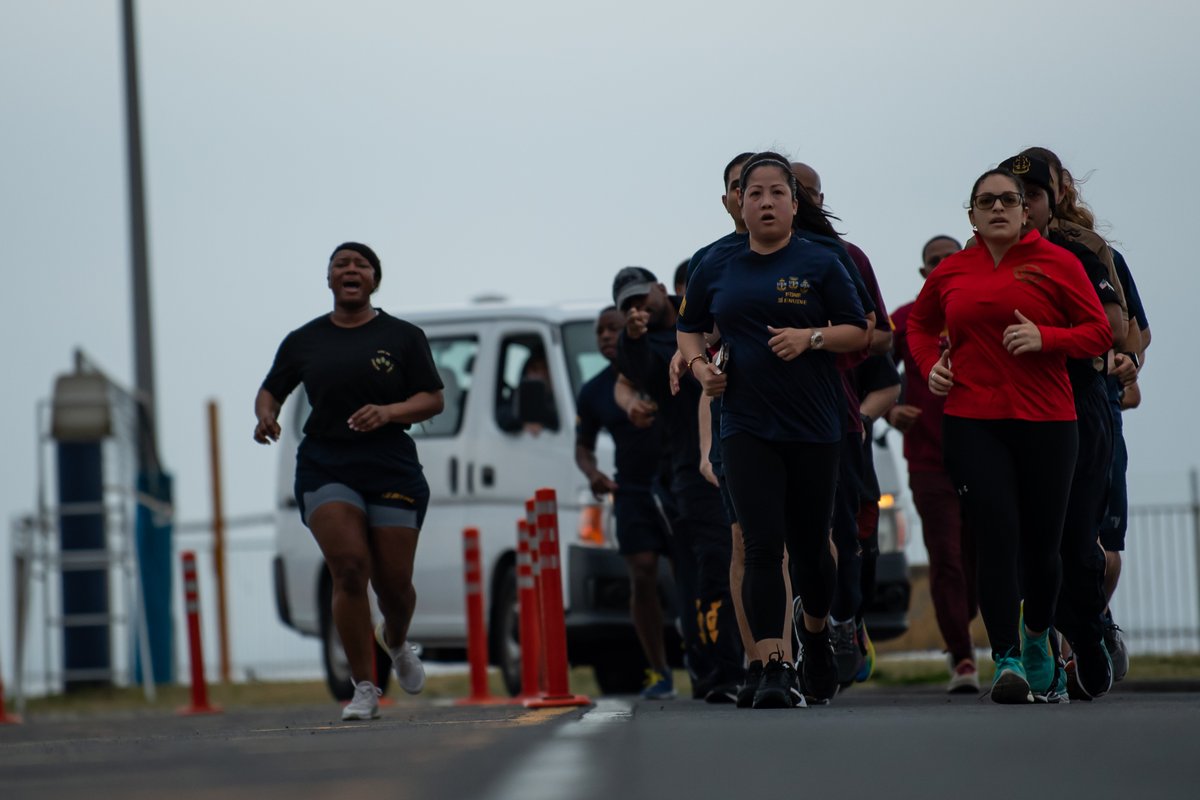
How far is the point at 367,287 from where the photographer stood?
408 inches

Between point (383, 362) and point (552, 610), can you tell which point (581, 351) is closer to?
point (552, 610)

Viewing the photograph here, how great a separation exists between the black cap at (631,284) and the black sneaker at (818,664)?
2.53 metres

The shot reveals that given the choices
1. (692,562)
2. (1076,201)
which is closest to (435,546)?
(692,562)

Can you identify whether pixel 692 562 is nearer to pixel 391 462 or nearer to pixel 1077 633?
pixel 391 462

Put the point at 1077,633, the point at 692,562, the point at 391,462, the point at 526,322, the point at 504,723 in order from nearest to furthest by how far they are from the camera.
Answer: the point at 504,723 → the point at 1077,633 → the point at 391,462 → the point at 692,562 → the point at 526,322

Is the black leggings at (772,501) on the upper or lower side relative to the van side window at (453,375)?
lower

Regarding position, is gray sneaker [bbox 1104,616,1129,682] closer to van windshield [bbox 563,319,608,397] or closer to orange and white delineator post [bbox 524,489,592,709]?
orange and white delineator post [bbox 524,489,592,709]

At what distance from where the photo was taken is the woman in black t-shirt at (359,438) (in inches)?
395

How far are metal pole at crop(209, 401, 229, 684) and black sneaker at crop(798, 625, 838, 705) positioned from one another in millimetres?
13358

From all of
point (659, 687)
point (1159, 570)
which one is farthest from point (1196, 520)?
point (659, 687)

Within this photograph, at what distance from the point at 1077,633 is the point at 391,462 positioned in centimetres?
301

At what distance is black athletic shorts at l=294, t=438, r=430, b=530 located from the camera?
10078 mm

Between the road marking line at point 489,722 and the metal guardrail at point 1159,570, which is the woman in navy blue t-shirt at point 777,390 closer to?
the road marking line at point 489,722

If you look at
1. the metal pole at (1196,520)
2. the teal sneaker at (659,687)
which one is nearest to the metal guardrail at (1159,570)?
the metal pole at (1196,520)
